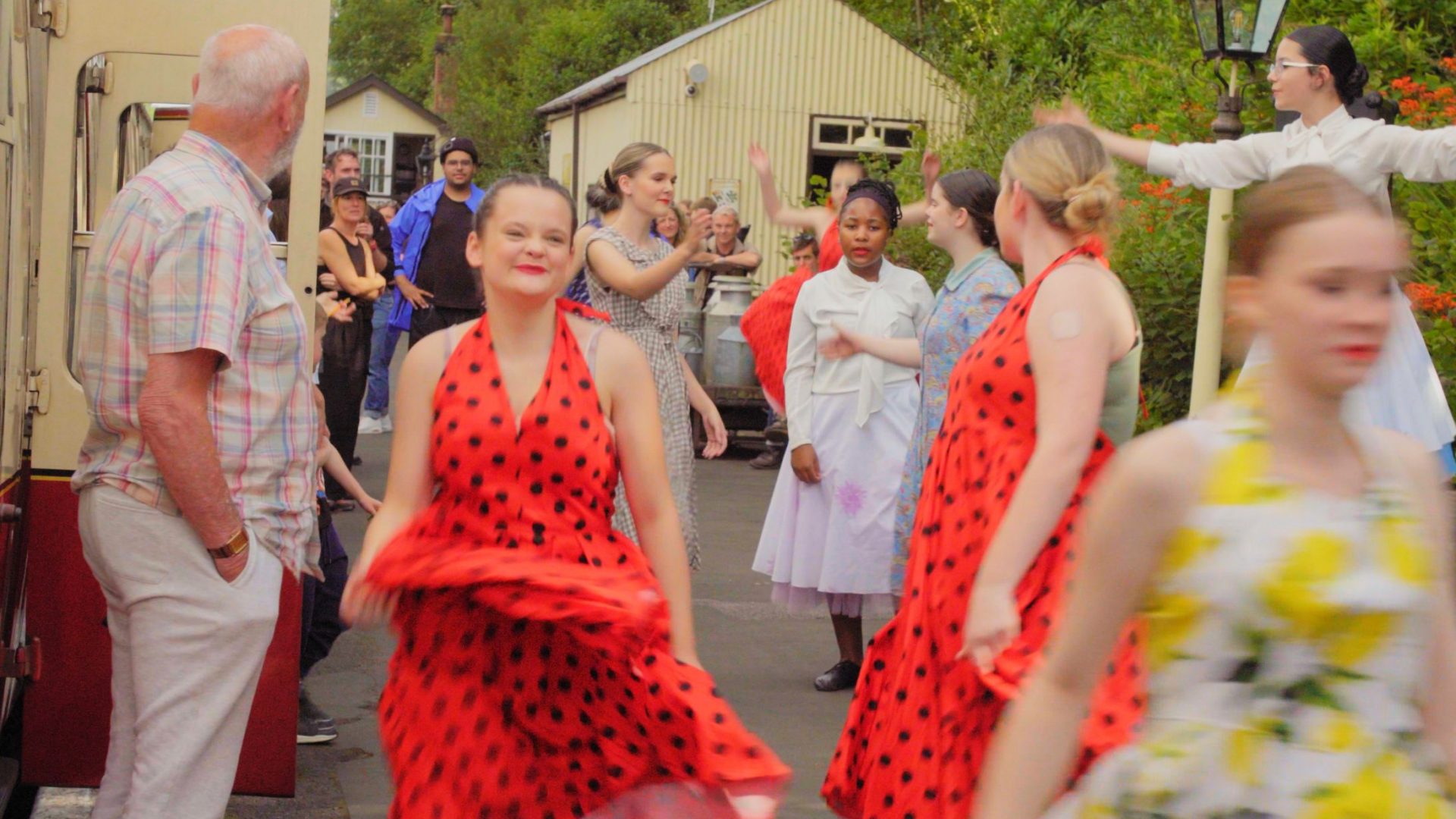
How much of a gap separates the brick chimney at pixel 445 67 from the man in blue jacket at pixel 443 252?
5921 centimetres

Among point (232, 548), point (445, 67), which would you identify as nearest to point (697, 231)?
point (232, 548)

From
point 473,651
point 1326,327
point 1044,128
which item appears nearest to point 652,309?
point 1044,128

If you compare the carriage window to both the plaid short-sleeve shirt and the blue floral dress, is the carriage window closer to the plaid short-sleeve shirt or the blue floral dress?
the plaid short-sleeve shirt

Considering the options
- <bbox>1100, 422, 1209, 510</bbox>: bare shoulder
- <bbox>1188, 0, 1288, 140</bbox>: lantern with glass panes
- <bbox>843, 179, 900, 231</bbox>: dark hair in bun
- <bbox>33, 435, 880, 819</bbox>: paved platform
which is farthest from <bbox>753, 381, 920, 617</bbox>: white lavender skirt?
<bbox>1100, 422, 1209, 510</bbox>: bare shoulder

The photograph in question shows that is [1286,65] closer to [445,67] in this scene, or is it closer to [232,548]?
[232,548]

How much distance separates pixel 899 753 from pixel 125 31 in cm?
283

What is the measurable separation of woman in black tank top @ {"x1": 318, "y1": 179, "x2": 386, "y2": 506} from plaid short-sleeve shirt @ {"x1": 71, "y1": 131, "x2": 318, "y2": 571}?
722 cm

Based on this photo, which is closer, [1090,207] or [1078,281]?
[1078,281]

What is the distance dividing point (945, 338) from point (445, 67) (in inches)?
2740

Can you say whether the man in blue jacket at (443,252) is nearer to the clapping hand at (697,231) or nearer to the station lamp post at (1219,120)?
the station lamp post at (1219,120)

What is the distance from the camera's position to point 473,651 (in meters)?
3.62

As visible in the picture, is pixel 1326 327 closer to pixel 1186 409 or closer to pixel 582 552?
pixel 582 552

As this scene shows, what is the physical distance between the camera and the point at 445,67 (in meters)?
73.4

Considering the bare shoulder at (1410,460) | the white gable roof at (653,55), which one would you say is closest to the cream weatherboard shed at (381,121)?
the white gable roof at (653,55)
